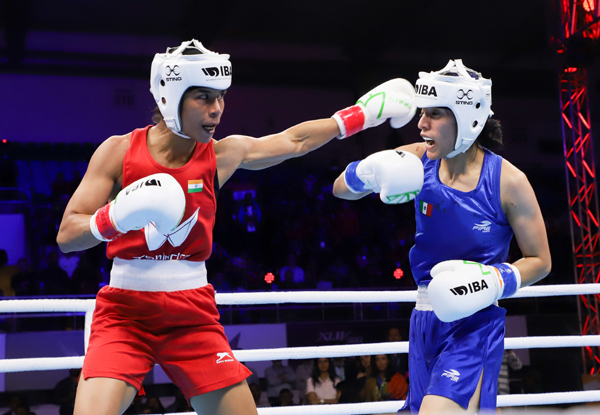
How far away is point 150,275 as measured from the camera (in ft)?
6.64

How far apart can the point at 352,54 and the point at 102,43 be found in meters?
4.39

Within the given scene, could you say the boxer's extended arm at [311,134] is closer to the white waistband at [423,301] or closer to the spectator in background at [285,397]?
the white waistband at [423,301]

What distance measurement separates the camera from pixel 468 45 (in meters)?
11.9

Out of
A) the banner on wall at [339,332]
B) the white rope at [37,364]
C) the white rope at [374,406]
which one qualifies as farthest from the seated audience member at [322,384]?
the white rope at [37,364]

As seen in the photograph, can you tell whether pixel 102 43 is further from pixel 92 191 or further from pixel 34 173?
pixel 92 191

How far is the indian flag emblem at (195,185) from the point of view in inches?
81.8

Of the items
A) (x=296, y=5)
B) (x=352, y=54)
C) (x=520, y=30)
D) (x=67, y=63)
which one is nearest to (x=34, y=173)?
(x=67, y=63)

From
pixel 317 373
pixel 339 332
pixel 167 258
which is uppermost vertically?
pixel 167 258

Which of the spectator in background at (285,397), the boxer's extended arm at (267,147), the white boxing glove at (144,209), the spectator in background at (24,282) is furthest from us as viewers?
the spectator in background at (24,282)

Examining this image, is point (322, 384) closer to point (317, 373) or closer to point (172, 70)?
point (317, 373)

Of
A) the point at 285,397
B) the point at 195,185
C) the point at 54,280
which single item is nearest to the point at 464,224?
the point at 195,185

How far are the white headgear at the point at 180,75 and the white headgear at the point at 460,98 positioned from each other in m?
0.75

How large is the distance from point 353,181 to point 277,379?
4.67 m

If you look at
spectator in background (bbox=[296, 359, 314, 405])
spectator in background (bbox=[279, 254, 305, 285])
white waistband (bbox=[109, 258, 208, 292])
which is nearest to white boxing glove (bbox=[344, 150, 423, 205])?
white waistband (bbox=[109, 258, 208, 292])
